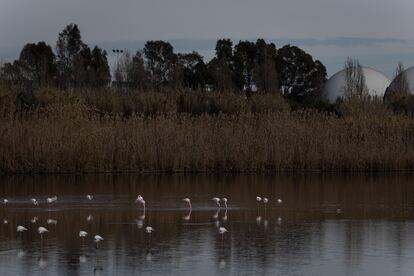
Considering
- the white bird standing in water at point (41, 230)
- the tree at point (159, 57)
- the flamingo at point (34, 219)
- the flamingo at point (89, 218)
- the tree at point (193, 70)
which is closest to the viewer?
the white bird standing in water at point (41, 230)

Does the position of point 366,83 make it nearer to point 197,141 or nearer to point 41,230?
point 197,141

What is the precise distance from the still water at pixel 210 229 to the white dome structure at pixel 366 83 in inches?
1725

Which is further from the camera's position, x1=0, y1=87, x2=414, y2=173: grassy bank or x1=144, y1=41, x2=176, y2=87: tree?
x1=144, y1=41, x2=176, y2=87: tree

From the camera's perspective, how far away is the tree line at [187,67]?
7294 centimetres

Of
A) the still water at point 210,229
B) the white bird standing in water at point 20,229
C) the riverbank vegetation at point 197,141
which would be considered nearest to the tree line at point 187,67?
the riverbank vegetation at point 197,141

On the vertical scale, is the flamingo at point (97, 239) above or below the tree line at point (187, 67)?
below

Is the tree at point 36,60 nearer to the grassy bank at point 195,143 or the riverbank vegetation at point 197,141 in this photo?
the riverbank vegetation at point 197,141

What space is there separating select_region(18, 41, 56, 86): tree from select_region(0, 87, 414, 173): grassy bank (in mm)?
44389

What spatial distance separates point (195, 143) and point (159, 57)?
59.4m

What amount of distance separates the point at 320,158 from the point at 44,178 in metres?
9.83

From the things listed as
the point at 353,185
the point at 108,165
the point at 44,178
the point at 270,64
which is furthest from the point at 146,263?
the point at 270,64

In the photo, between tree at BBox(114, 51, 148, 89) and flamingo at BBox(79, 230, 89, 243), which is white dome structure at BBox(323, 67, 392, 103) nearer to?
tree at BBox(114, 51, 148, 89)

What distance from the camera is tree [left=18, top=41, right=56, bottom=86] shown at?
7732cm

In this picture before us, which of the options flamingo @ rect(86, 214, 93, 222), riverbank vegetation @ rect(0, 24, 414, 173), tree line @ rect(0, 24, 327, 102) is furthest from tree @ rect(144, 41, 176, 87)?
flamingo @ rect(86, 214, 93, 222)
